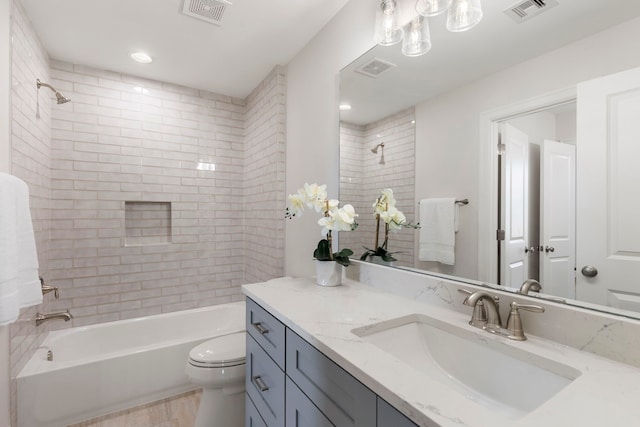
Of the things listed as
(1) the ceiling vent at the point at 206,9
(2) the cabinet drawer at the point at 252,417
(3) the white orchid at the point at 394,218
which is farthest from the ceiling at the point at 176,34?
(2) the cabinet drawer at the point at 252,417

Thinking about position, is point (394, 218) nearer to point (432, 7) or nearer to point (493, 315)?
point (493, 315)

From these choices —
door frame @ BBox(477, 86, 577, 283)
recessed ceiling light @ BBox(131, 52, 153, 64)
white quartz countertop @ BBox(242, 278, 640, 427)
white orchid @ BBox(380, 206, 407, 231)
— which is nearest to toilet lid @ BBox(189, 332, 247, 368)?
white quartz countertop @ BBox(242, 278, 640, 427)

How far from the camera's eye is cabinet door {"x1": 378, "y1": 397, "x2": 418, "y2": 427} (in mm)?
601

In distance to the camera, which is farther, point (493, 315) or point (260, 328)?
point (260, 328)

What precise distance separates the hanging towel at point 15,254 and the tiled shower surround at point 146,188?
0.51 metres

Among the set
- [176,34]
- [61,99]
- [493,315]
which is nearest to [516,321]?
[493,315]

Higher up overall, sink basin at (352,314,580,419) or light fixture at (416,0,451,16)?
light fixture at (416,0,451,16)

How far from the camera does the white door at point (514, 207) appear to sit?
39.8 inches

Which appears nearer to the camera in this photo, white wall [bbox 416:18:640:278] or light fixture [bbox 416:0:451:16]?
white wall [bbox 416:18:640:278]

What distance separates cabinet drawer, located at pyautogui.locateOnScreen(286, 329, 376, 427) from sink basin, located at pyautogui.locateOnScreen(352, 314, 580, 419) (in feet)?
0.53

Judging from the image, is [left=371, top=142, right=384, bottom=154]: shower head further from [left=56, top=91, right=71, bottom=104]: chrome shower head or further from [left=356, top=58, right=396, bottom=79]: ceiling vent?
[left=56, top=91, right=71, bottom=104]: chrome shower head

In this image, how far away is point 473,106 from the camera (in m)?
1.16

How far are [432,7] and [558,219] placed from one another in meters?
0.96

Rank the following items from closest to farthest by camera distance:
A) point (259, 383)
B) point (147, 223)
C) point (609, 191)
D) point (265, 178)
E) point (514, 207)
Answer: point (609, 191)
point (514, 207)
point (259, 383)
point (265, 178)
point (147, 223)
